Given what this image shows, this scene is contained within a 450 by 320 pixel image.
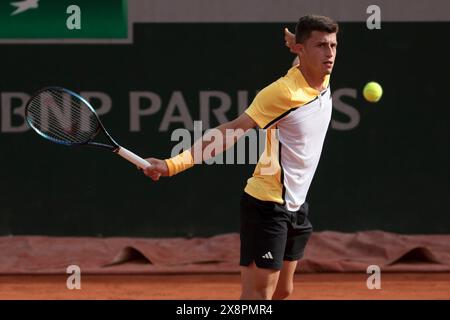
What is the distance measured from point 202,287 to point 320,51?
9.50 feet

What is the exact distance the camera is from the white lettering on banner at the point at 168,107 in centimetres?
816

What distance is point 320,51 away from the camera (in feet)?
15.3

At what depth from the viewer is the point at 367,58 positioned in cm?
828

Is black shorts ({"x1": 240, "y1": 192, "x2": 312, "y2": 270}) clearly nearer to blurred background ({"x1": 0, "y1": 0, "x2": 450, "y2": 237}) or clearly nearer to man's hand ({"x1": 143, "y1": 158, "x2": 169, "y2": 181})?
man's hand ({"x1": 143, "y1": 158, "x2": 169, "y2": 181})

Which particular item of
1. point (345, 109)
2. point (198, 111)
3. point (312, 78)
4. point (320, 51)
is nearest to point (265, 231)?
point (312, 78)

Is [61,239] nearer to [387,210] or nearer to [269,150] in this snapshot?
[387,210]

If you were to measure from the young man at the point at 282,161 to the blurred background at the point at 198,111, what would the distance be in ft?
11.5

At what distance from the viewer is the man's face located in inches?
183

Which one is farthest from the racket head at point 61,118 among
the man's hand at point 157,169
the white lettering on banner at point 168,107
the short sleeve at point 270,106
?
the white lettering on banner at point 168,107

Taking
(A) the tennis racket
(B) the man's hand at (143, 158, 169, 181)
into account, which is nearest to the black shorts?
(B) the man's hand at (143, 158, 169, 181)

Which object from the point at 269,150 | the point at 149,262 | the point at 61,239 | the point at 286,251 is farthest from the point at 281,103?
the point at 61,239

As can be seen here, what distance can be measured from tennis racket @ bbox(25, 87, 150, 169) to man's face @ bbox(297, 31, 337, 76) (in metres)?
0.97

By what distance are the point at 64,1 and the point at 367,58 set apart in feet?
7.92

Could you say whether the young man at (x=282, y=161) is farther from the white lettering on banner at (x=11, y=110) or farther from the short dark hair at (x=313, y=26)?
the white lettering on banner at (x=11, y=110)
